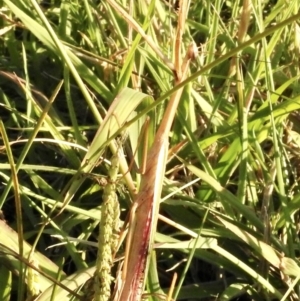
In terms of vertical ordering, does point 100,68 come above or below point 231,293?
above

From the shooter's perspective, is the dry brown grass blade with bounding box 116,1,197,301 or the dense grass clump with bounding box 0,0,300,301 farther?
the dense grass clump with bounding box 0,0,300,301

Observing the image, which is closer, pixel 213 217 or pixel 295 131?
pixel 213 217

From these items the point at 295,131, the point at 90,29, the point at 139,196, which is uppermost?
the point at 90,29

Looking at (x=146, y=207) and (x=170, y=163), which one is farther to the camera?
(x=170, y=163)

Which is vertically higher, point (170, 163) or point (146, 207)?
point (146, 207)

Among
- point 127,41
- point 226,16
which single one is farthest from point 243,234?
point 226,16

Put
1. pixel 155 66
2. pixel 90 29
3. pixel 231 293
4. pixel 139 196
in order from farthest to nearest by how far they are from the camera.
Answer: pixel 90 29
pixel 155 66
pixel 231 293
pixel 139 196

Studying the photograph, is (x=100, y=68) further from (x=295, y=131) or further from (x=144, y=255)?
→ (x=144, y=255)

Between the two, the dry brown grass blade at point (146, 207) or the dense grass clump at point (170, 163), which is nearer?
the dry brown grass blade at point (146, 207)
